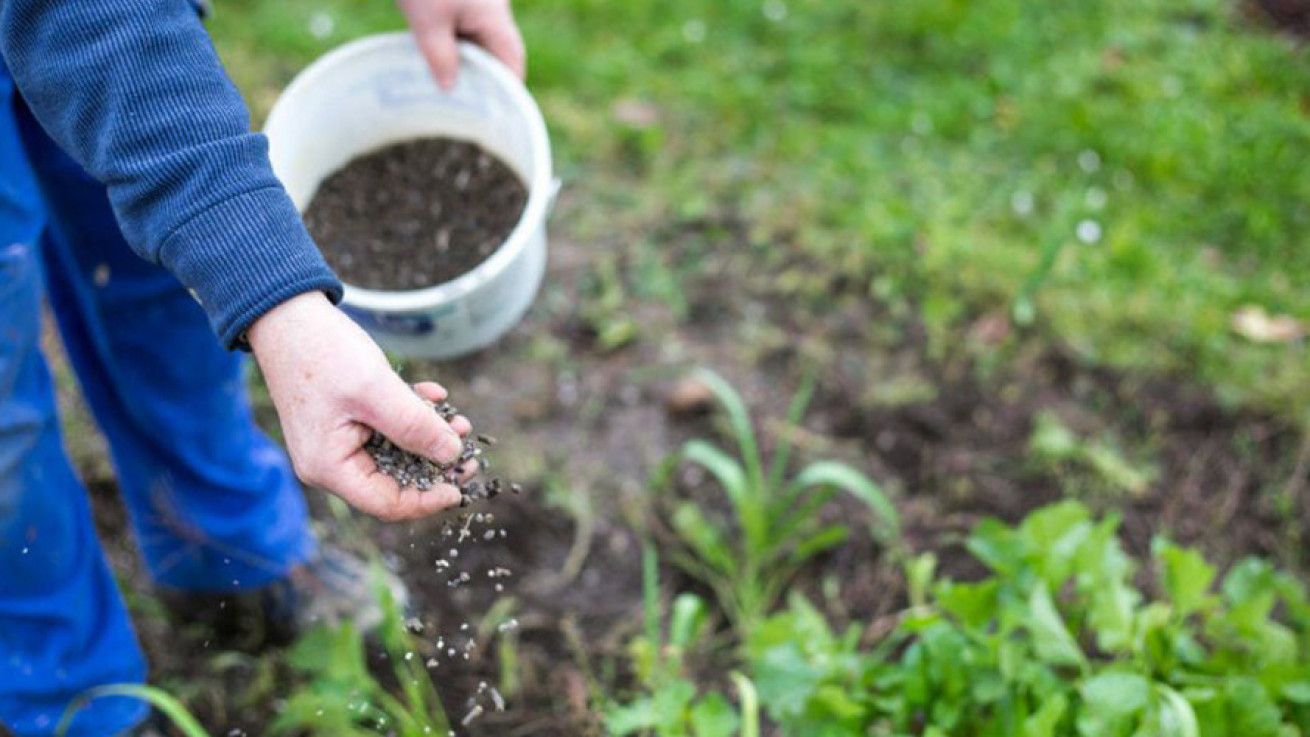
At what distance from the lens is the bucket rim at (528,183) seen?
158 cm

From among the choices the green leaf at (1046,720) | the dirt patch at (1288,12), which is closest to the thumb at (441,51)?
the green leaf at (1046,720)

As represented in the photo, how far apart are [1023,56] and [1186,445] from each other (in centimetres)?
124

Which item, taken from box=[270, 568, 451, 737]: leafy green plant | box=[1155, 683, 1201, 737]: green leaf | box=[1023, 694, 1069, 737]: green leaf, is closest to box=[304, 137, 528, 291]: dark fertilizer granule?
box=[270, 568, 451, 737]: leafy green plant

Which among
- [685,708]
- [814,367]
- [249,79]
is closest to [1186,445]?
[814,367]

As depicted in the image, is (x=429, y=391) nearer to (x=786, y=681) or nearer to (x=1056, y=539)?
(x=786, y=681)

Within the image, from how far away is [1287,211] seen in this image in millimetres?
2742

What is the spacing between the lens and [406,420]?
1.05m

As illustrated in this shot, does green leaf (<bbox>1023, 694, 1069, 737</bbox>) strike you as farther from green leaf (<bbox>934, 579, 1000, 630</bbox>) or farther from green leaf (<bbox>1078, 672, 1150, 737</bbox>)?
green leaf (<bbox>934, 579, 1000, 630</bbox>)

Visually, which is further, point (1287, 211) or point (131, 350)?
point (1287, 211)

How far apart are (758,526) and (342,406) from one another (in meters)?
1.08

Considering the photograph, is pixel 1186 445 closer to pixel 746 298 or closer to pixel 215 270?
pixel 746 298

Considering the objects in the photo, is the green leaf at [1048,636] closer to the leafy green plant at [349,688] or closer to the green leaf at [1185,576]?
the green leaf at [1185,576]

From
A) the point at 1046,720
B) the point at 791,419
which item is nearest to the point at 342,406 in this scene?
the point at 1046,720

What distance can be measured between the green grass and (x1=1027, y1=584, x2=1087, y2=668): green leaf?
882 millimetres
